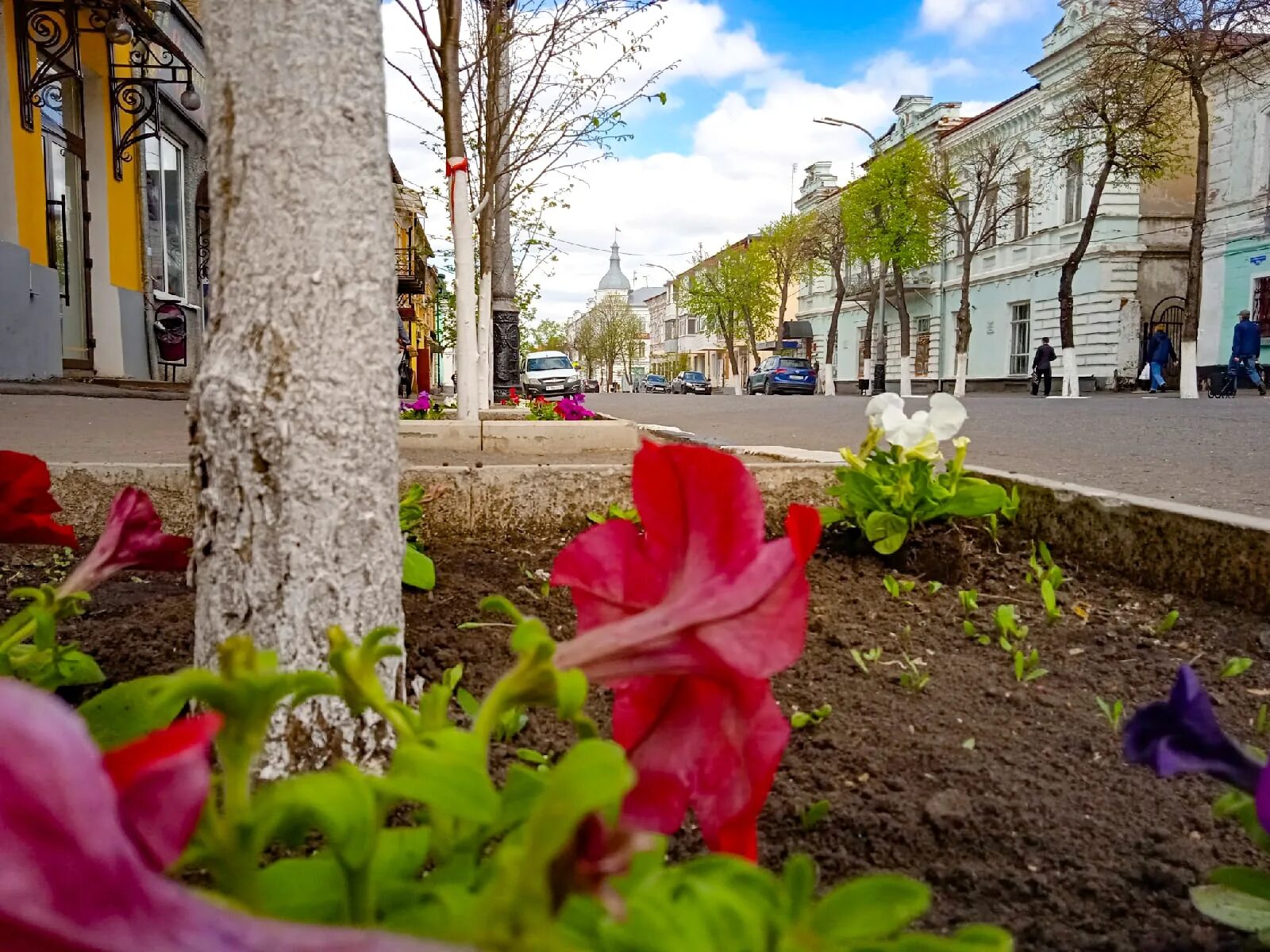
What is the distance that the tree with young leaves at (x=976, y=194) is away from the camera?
26.5 metres

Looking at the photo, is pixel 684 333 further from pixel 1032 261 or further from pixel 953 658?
pixel 953 658

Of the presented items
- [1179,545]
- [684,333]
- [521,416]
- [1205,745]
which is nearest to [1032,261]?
[521,416]

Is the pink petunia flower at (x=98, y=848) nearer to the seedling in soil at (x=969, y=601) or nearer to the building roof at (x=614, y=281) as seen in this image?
the seedling in soil at (x=969, y=601)

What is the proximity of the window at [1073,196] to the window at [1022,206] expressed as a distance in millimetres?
1221

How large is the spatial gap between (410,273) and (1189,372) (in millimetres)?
18915

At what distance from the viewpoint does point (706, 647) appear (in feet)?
1.72

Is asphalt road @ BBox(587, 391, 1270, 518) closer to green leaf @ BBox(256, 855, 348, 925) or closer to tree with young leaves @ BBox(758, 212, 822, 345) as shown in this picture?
green leaf @ BBox(256, 855, 348, 925)

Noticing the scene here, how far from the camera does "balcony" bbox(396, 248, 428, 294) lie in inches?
1019

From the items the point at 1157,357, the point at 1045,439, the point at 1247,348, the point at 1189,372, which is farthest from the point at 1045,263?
the point at 1045,439

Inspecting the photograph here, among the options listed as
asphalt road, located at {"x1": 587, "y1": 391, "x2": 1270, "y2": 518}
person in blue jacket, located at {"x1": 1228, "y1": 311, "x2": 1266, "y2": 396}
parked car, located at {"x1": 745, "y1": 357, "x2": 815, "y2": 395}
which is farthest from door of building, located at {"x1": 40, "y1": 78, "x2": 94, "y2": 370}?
parked car, located at {"x1": 745, "y1": 357, "x2": 815, "y2": 395}

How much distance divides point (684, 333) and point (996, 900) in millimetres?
80887

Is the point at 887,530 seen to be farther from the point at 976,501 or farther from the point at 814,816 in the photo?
the point at 814,816

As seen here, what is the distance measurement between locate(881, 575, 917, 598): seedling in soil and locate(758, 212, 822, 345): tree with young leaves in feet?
118

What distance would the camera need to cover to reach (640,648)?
0.54 metres
